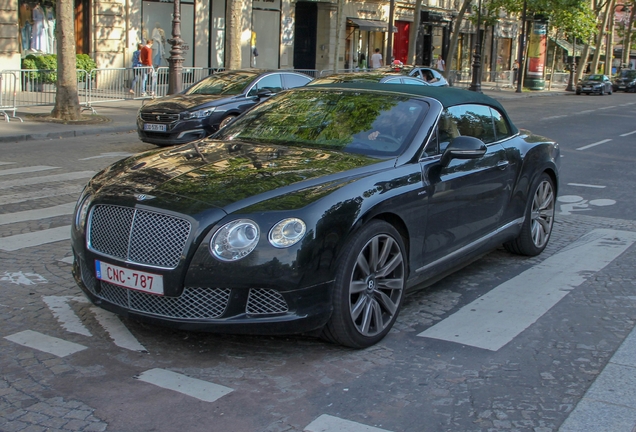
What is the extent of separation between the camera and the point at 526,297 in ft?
19.5

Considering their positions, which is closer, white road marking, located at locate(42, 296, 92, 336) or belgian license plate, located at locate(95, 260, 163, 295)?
belgian license plate, located at locate(95, 260, 163, 295)

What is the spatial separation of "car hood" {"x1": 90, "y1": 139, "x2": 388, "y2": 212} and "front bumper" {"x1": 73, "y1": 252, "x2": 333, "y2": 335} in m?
0.49

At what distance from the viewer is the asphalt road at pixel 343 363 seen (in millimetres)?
3807

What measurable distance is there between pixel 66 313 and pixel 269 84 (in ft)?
36.3

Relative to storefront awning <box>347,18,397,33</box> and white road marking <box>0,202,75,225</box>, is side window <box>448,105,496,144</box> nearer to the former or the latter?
white road marking <box>0,202,75,225</box>

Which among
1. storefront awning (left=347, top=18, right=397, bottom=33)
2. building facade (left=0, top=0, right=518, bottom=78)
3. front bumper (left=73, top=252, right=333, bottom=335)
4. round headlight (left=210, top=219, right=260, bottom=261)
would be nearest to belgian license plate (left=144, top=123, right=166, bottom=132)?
front bumper (left=73, top=252, right=333, bottom=335)

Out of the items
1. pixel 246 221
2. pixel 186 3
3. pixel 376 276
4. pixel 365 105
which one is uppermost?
pixel 186 3

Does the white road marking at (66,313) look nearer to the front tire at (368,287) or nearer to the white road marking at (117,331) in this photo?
the white road marking at (117,331)

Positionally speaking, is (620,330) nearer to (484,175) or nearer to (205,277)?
(484,175)

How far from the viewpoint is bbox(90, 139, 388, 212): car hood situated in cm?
447

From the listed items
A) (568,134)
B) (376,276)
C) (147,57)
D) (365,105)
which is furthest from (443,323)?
(147,57)

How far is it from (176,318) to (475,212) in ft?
8.62

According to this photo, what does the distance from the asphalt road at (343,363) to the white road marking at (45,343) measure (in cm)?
1

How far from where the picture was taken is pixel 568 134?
19.6 metres
